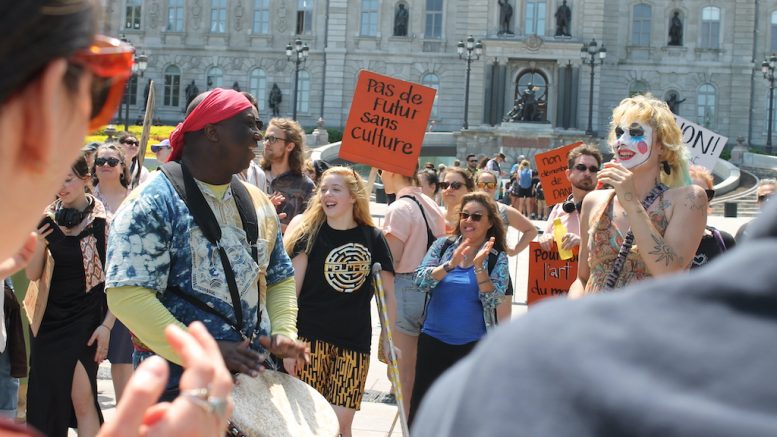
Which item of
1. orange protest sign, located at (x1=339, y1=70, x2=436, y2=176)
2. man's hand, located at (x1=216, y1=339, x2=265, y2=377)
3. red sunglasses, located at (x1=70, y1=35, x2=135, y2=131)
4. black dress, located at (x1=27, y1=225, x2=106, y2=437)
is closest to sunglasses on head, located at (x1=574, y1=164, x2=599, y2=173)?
orange protest sign, located at (x1=339, y1=70, x2=436, y2=176)

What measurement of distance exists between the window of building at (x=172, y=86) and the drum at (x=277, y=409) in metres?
46.4

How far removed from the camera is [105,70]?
1.30 metres

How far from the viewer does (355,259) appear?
5.79 metres

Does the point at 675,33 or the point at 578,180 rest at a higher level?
the point at 675,33

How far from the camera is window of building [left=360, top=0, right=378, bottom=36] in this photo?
47.5 metres

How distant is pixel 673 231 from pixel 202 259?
1862 mm

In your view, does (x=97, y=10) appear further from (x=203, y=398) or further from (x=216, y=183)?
(x=216, y=183)

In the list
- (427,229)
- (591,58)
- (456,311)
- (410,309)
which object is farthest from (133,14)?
(456,311)

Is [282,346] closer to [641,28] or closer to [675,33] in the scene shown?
[641,28]

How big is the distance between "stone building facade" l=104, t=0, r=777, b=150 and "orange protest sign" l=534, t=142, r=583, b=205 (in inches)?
1375

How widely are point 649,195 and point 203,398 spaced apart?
11.4 ft

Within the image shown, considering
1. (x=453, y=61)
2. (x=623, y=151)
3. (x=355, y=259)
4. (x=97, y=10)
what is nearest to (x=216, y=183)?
(x=623, y=151)

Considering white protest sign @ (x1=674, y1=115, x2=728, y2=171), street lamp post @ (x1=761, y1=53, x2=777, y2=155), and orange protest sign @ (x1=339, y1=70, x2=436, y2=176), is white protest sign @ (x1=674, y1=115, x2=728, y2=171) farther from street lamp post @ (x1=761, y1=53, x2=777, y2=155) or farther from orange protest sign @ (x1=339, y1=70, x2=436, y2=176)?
street lamp post @ (x1=761, y1=53, x2=777, y2=155)

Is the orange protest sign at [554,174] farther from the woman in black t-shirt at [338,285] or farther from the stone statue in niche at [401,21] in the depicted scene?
the stone statue in niche at [401,21]
